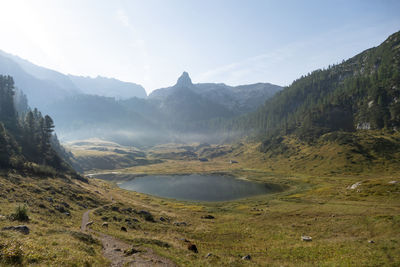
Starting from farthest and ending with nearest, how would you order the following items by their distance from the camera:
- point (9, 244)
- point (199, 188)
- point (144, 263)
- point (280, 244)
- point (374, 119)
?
point (374, 119)
point (199, 188)
point (280, 244)
point (144, 263)
point (9, 244)

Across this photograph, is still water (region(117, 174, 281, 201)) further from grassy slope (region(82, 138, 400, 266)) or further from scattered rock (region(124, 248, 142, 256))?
scattered rock (region(124, 248, 142, 256))

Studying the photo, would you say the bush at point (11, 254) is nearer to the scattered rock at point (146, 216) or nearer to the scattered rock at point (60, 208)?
the scattered rock at point (60, 208)

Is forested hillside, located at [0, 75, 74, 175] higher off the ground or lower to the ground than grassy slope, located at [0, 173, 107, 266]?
higher

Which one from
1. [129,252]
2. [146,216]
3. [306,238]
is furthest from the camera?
[146,216]

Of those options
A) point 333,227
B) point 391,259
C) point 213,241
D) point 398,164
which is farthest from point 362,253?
point 398,164

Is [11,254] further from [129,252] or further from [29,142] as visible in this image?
[29,142]

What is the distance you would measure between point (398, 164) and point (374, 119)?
80.9 m

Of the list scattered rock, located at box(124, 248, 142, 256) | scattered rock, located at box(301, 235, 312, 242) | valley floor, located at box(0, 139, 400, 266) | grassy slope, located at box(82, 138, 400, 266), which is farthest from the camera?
scattered rock, located at box(301, 235, 312, 242)

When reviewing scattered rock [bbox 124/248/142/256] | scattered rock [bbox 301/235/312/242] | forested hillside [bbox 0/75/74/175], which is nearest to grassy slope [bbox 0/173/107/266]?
scattered rock [bbox 124/248/142/256]

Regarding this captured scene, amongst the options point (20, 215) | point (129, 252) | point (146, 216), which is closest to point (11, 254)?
point (129, 252)

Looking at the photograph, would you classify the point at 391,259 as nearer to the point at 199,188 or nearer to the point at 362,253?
the point at 362,253

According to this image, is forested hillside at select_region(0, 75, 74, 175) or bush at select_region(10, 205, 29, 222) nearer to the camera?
bush at select_region(10, 205, 29, 222)

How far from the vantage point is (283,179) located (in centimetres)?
13438

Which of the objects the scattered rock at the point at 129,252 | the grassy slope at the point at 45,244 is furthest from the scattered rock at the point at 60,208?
the scattered rock at the point at 129,252
